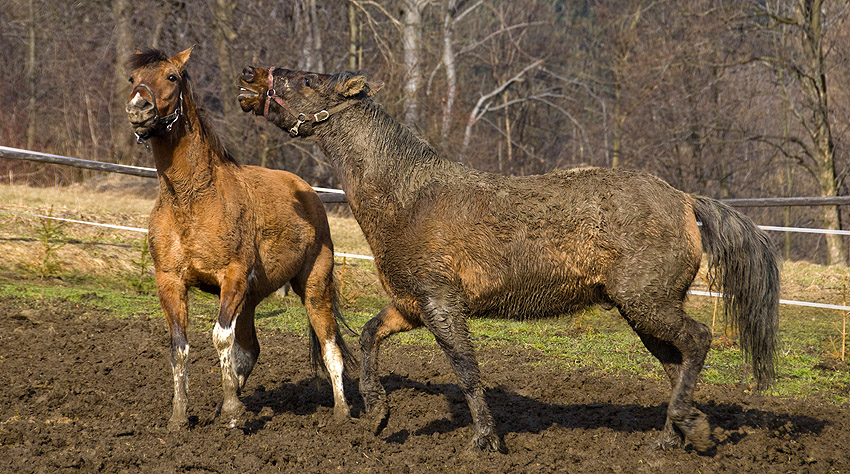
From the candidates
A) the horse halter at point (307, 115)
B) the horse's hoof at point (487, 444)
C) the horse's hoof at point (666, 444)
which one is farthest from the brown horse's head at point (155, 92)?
the horse's hoof at point (666, 444)

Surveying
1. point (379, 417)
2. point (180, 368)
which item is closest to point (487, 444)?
point (379, 417)

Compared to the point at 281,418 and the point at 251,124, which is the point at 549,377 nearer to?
the point at 281,418

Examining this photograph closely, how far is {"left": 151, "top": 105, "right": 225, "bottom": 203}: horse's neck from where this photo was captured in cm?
Answer: 484

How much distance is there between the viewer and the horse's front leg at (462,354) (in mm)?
4504

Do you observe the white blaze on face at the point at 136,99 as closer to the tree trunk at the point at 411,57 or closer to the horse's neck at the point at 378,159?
the horse's neck at the point at 378,159

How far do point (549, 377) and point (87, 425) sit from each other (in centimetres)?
370

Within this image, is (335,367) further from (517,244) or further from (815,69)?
(815,69)

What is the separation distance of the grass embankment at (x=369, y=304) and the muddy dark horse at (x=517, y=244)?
4.97 ft

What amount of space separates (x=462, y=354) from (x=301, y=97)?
1.99 m

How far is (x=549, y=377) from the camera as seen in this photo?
21.0ft

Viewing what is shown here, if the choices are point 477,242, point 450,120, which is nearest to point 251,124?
point 450,120

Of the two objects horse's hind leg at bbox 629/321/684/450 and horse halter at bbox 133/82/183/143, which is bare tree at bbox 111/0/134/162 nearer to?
horse halter at bbox 133/82/183/143

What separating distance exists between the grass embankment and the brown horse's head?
3.37m

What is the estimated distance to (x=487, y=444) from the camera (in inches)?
178
